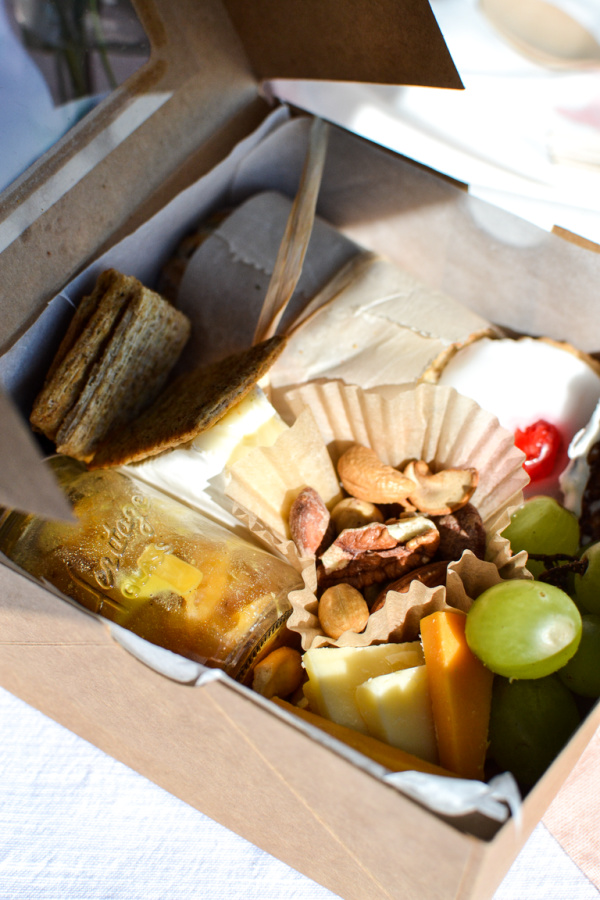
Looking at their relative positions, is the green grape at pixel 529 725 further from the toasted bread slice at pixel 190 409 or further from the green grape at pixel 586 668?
the toasted bread slice at pixel 190 409

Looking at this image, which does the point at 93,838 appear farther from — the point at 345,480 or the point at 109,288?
the point at 109,288

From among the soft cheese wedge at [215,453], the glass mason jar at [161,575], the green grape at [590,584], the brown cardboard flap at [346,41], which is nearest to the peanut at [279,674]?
the glass mason jar at [161,575]

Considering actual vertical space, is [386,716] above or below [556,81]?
below

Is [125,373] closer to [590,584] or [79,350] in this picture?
[79,350]

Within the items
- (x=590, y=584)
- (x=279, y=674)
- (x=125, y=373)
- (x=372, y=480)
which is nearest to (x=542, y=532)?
(x=590, y=584)

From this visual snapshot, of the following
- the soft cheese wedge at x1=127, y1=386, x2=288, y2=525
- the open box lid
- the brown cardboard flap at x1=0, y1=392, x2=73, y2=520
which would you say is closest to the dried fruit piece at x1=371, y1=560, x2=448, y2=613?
the soft cheese wedge at x1=127, y1=386, x2=288, y2=525

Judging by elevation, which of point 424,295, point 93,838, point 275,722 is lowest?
point 93,838

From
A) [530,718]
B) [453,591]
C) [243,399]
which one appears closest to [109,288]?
[243,399]

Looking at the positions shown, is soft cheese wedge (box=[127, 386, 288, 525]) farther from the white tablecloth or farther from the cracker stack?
the white tablecloth
